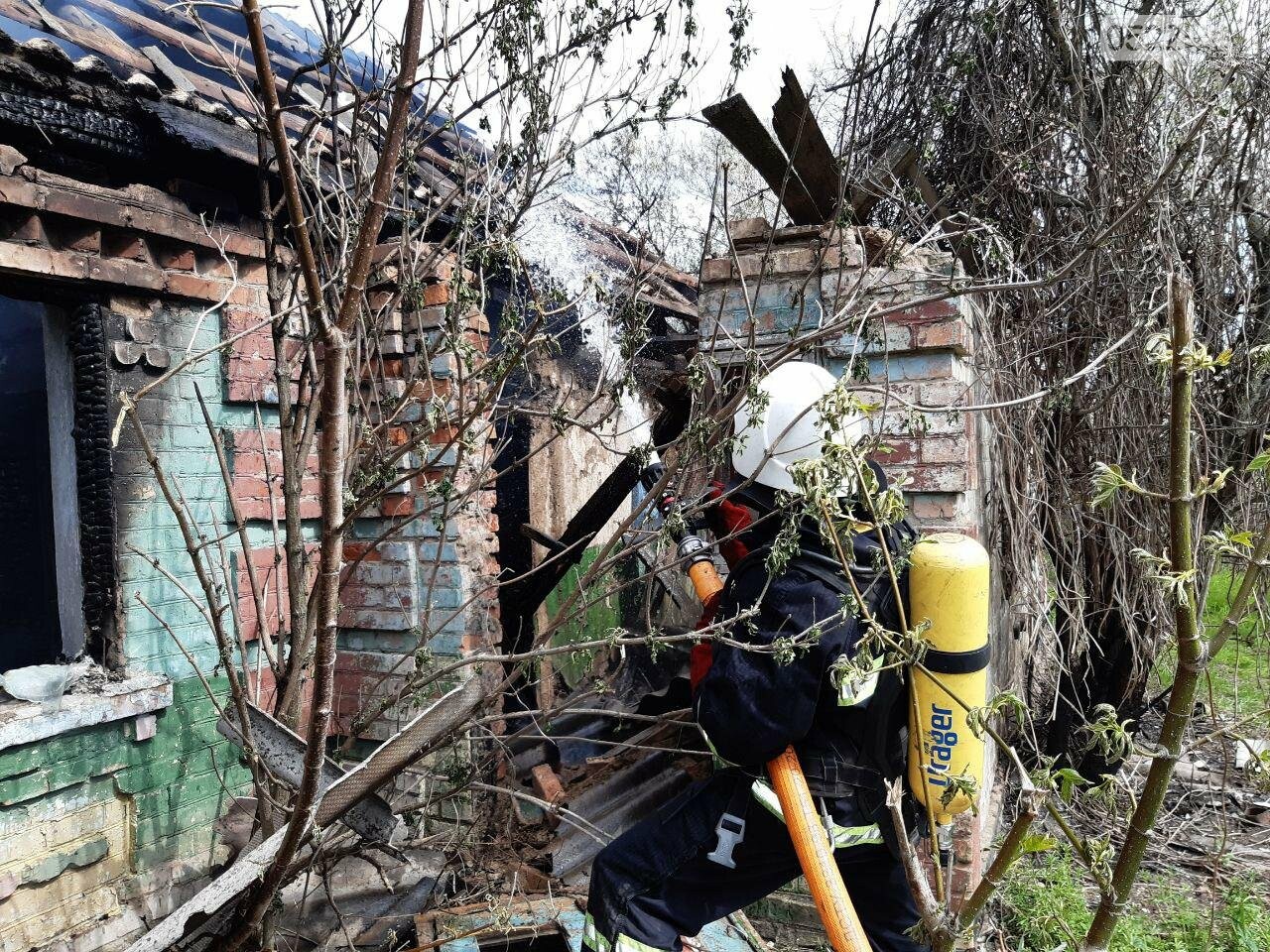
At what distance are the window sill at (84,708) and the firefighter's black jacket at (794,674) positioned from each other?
199 centimetres

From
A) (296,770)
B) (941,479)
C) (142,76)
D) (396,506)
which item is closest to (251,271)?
(142,76)

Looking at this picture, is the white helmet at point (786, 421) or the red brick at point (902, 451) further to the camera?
the red brick at point (902, 451)

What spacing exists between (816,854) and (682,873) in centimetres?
45

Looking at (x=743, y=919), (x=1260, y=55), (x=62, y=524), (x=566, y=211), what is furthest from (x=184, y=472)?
(x=1260, y=55)

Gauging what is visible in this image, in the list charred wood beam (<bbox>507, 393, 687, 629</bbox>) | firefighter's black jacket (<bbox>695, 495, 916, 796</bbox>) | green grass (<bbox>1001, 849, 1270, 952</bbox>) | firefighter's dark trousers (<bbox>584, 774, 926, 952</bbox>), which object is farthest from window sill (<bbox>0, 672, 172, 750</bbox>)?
green grass (<bbox>1001, 849, 1270, 952</bbox>)

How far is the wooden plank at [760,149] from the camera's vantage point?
293 cm

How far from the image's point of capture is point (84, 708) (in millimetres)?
2809

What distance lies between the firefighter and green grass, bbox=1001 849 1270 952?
1.01 meters

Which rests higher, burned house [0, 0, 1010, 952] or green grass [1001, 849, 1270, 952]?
burned house [0, 0, 1010, 952]

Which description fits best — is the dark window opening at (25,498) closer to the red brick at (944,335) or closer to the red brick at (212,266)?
the red brick at (212,266)

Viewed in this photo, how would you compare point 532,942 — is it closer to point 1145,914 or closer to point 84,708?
point 84,708

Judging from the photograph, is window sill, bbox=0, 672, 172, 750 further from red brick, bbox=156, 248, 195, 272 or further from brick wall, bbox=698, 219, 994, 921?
brick wall, bbox=698, 219, 994, 921

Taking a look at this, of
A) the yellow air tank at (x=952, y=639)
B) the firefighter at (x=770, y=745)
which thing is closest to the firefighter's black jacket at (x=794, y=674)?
the firefighter at (x=770, y=745)

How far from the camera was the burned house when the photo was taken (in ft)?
8.86
